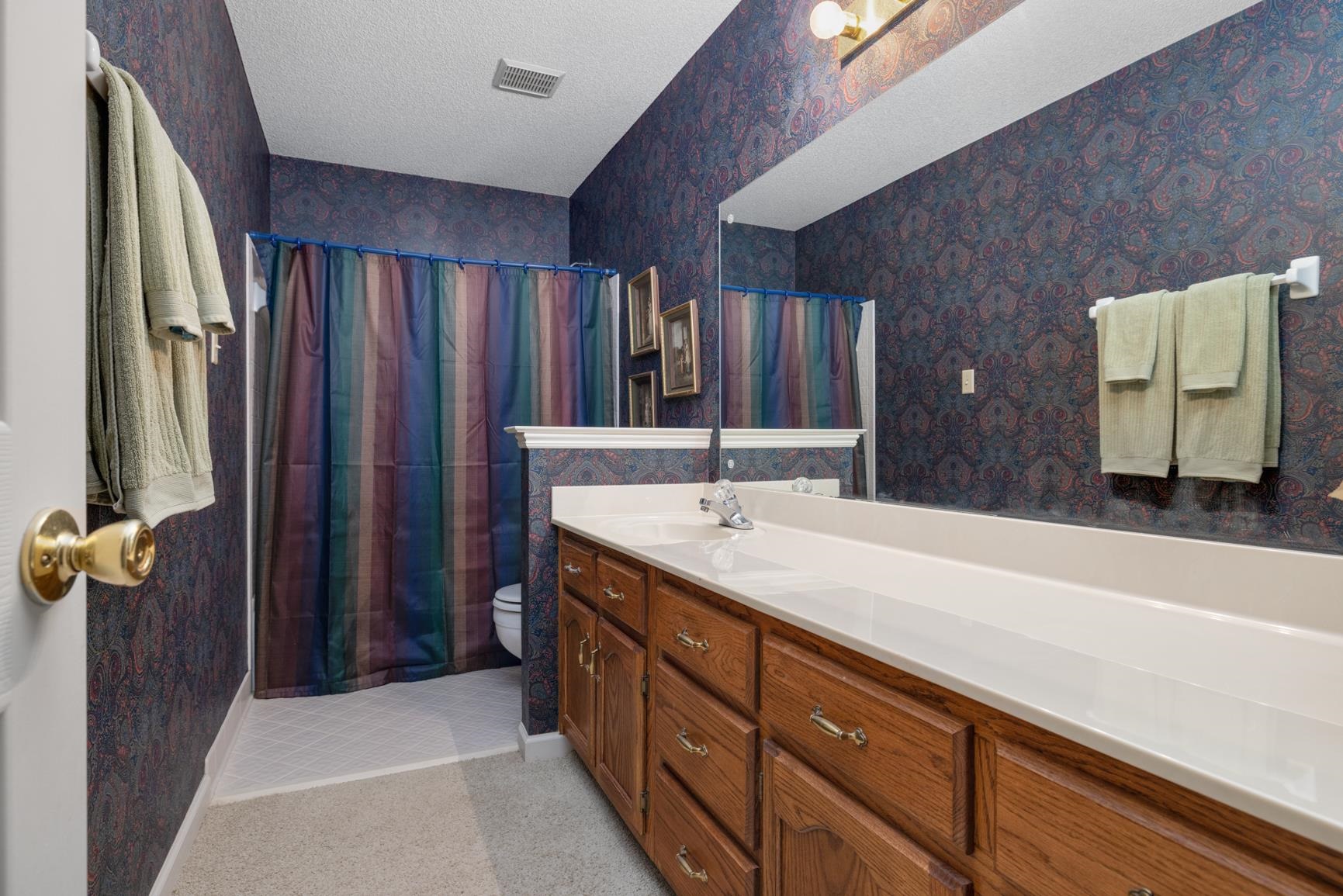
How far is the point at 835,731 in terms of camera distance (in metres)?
0.94

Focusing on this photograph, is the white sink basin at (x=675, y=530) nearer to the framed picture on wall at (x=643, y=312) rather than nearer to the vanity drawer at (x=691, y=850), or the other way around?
the vanity drawer at (x=691, y=850)

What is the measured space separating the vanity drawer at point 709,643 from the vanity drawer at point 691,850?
261 mm

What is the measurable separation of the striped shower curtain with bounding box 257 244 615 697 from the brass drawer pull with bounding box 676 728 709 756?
1.84 meters

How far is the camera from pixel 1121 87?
107 cm

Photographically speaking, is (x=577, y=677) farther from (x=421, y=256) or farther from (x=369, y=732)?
(x=421, y=256)

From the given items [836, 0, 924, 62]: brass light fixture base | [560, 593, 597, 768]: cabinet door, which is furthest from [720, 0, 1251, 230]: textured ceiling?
[560, 593, 597, 768]: cabinet door

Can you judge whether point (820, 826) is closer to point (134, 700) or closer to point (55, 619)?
point (55, 619)

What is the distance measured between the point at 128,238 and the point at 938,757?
1213 millimetres

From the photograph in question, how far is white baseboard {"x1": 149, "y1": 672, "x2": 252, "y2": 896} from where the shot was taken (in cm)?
A: 157

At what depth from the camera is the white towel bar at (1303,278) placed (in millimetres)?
854

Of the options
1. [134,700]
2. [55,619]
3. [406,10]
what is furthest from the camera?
[406,10]

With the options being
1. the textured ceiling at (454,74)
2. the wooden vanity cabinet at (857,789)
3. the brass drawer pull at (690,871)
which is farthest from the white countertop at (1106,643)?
the textured ceiling at (454,74)

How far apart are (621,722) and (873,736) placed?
39.0 inches

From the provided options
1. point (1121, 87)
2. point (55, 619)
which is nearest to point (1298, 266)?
point (1121, 87)
